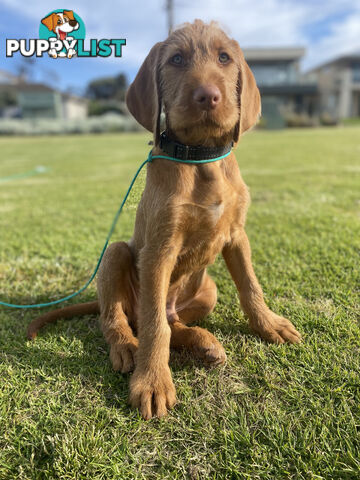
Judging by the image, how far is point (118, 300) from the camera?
2.32 meters

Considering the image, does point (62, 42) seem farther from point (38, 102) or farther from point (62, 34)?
point (38, 102)

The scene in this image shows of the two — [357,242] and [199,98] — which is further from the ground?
[199,98]

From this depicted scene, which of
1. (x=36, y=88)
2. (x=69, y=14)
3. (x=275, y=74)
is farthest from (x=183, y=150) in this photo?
(x=36, y=88)

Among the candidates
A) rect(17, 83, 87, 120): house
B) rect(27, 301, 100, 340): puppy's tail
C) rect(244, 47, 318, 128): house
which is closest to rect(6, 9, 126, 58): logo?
rect(27, 301, 100, 340): puppy's tail

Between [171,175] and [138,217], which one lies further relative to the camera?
[138,217]

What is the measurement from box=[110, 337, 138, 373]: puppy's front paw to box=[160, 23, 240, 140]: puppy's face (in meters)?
1.28

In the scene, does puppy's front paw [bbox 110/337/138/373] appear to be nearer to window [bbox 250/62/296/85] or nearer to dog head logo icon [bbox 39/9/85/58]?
dog head logo icon [bbox 39/9/85/58]

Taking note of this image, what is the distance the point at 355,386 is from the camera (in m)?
1.81

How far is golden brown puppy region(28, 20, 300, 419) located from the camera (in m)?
1.81

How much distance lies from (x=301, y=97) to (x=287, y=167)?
1765 inches

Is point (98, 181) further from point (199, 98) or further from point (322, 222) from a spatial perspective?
point (199, 98)

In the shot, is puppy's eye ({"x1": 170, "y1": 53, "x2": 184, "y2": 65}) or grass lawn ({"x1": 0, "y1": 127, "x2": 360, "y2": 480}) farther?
puppy's eye ({"x1": 170, "y1": 53, "x2": 184, "y2": 65})

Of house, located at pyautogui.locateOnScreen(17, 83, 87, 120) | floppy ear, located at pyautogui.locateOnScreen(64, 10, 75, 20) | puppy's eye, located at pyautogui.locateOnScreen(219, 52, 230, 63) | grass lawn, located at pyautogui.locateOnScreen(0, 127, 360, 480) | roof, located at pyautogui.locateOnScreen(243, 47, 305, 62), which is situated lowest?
grass lawn, located at pyautogui.locateOnScreen(0, 127, 360, 480)

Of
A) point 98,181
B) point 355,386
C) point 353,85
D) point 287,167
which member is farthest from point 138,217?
point 353,85
